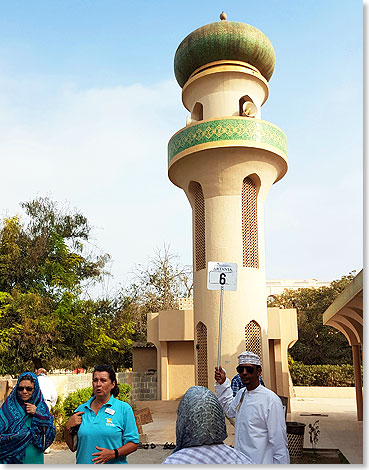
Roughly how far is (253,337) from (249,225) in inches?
114

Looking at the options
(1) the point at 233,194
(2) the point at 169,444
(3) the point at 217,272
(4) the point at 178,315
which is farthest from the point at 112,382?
(4) the point at 178,315

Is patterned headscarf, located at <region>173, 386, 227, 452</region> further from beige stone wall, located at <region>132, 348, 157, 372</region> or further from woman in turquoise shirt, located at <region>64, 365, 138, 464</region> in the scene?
beige stone wall, located at <region>132, 348, 157, 372</region>

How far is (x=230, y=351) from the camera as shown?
12797 mm

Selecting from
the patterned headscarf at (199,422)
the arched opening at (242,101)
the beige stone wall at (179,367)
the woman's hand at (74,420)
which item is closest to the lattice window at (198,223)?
the arched opening at (242,101)

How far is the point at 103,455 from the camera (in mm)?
3701

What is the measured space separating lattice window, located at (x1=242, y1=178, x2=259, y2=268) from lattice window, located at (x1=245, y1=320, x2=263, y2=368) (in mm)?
1527

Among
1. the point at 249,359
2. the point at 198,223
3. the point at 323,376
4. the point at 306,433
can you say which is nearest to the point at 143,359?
the point at 198,223

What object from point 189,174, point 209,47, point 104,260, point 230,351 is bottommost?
point 230,351

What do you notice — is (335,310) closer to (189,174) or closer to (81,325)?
(189,174)

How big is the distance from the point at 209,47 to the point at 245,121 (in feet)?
8.19

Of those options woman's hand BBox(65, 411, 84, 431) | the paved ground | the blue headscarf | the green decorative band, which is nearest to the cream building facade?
the green decorative band

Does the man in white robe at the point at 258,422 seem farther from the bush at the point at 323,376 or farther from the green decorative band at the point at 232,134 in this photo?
the bush at the point at 323,376

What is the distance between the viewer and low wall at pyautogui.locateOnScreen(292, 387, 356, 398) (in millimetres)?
25969

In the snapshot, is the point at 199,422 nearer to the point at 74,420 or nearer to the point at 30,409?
the point at 74,420
